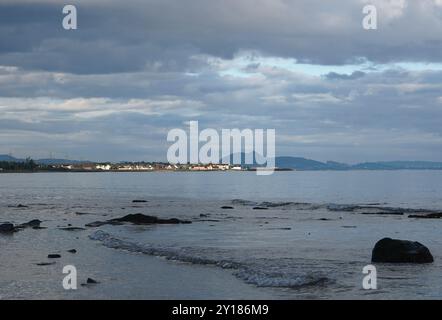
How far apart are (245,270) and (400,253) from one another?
29.3ft

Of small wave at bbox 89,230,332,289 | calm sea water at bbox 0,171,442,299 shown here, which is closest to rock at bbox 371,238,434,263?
calm sea water at bbox 0,171,442,299

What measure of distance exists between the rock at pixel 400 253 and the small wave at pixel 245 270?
19.6 feet

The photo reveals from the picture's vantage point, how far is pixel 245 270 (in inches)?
1187

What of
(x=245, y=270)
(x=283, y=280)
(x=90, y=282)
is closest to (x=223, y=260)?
(x=245, y=270)

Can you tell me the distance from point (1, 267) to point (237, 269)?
39.1ft

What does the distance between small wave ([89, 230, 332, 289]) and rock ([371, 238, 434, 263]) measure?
5981 millimetres

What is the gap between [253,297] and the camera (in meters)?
23.7

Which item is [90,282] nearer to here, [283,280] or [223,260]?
[283,280]

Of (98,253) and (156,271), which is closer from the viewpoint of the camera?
(156,271)

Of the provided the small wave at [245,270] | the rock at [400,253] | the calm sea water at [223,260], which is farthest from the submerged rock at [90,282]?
the rock at [400,253]
